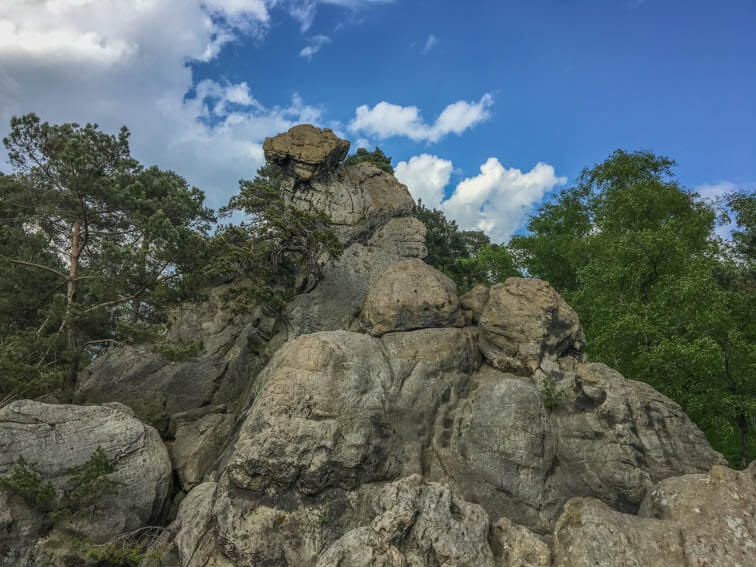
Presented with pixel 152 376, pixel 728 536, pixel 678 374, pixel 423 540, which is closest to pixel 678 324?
pixel 678 374

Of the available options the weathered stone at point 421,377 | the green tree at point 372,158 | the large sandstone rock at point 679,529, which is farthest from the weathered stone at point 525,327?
the green tree at point 372,158

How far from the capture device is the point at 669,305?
66.4ft

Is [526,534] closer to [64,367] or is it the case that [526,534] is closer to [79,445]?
[79,445]

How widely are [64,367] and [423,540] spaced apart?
1508cm

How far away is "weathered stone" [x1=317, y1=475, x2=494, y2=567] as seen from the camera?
A: 9.75 meters

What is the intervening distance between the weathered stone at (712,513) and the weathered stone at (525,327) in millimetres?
5645

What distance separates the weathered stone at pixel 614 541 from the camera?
9320mm

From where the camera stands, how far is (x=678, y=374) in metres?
17.8

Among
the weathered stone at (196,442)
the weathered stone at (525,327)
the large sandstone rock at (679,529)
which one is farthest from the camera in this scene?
the weathered stone at (525,327)

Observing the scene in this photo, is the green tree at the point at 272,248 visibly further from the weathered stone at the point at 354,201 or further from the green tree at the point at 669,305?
the green tree at the point at 669,305

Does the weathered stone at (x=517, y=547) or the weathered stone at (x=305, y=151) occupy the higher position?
the weathered stone at (x=305, y=151)

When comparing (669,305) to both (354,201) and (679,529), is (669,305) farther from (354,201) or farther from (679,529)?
(354,201)

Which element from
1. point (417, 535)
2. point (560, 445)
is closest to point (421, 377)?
point (560, 445)

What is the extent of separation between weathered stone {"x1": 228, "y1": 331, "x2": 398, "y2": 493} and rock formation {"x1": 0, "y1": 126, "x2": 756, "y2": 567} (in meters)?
0.05
